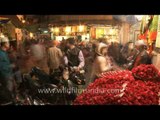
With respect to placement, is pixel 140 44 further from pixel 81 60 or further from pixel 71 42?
pixel 71 42

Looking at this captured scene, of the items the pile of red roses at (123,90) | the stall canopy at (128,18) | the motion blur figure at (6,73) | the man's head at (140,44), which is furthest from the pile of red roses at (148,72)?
the motion blur figure at (6,73)

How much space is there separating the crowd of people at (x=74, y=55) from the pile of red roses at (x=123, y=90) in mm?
213

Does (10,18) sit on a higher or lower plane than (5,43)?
higher

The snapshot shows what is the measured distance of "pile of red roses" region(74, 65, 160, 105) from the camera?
20.3 ft

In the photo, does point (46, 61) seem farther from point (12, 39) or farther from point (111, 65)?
point (111, 65)

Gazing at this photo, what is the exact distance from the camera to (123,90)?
20.4 feet

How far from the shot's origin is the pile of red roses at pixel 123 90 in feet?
20.3

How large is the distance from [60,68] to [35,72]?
→ 1.95 ft

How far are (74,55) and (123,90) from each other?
1.43m

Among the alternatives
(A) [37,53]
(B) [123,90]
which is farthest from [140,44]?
(A) [37,53]
